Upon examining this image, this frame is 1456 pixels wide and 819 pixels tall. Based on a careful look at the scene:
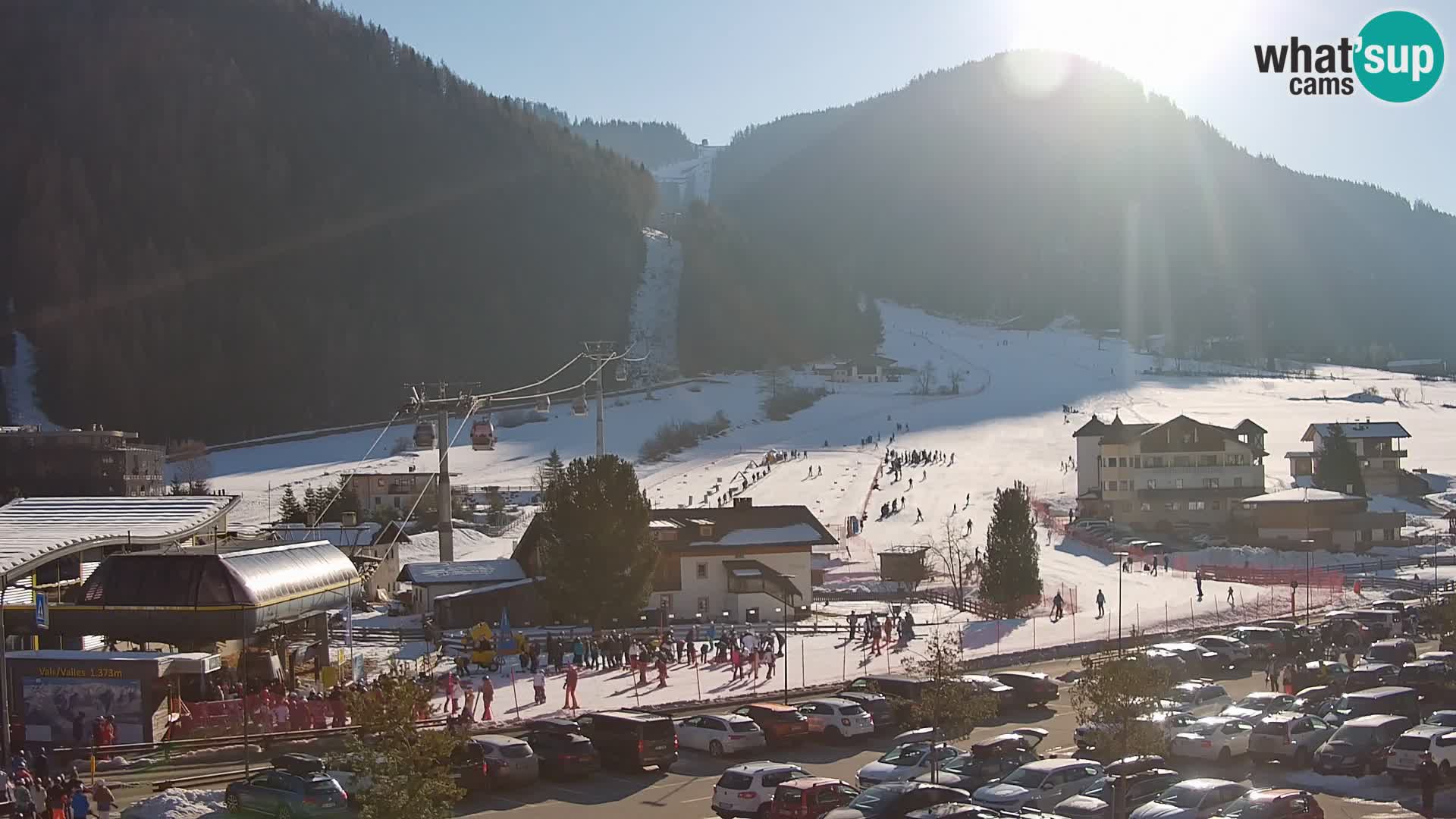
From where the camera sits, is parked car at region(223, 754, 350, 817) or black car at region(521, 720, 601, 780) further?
black car at region(521, 720, 601, 780)

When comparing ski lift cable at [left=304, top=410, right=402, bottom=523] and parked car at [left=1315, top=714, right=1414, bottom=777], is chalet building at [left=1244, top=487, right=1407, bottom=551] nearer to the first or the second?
ski lift cable at [left=304, top=410, right=402, bottom=523]

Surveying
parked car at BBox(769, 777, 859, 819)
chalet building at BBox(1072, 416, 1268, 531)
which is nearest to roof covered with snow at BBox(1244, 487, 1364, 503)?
chalet building at BBox(1072, 416, 1268, 531)

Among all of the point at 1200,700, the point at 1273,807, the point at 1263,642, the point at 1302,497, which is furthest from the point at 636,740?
the point at 1302,497

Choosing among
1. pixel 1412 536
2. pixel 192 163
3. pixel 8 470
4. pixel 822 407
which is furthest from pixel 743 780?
pixel 192 163

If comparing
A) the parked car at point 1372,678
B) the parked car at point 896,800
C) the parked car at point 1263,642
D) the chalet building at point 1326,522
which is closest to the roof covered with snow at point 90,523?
the parked car at point 896,800

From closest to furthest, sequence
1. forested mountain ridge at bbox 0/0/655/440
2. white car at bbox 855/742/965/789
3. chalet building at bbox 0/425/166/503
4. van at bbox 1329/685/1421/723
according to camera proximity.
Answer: white car at bbox 855/742/965/789, van at bbox 1329/685/1421/723, chalet building at bbox 0/425/166/503, forested mountain ridge at bbox 0/0/655/440

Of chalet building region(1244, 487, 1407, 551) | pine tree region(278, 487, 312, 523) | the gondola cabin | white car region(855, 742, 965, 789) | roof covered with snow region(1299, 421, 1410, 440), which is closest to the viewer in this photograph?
white car region(855, 742, 965, 789)
